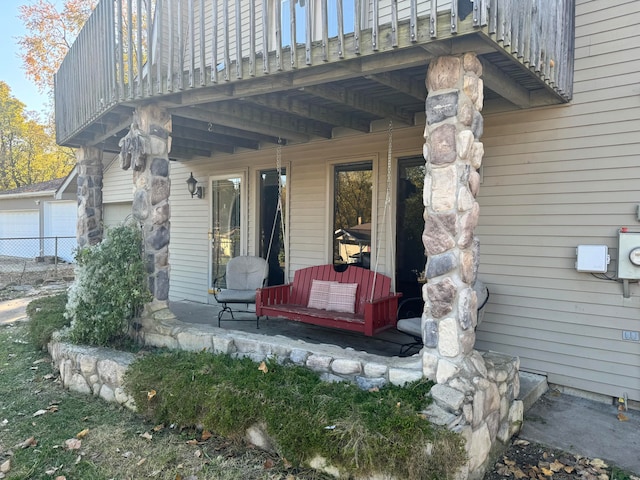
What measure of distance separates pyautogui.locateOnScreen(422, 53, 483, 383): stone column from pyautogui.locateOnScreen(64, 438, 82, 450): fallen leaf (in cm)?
234

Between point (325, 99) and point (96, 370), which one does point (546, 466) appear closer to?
point (325, 99)

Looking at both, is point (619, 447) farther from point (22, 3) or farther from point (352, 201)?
point (22, 3)

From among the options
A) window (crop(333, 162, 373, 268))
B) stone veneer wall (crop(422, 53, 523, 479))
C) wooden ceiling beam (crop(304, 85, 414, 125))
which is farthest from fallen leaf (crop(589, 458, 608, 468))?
wooden ceiling beam (crop(304, 85, 414, 125))

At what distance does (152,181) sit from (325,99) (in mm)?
1798

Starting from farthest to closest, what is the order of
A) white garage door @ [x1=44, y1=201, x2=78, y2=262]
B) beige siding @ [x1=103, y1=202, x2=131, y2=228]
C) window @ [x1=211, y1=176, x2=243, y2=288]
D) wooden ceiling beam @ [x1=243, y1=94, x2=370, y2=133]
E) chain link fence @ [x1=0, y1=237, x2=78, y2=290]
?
white garage door @ [x1=44, y1=201, x2=78, y2=262] < chain link fence @ [x1=0, y1=237, x2=78, y2=290] < beige siding @ [x1=103, y1=202, x2=131, y2=228] < window @ [x1=211, y1=176, x2=243, y2=288] < wooden ceiling beam @ [x1=243, y1=94, x2=370, y2=133]

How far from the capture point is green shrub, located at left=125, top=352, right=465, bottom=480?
2.19 metres

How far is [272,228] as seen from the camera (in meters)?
6.28

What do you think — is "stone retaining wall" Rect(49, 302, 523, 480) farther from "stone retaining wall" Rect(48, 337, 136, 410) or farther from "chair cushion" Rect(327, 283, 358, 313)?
"chair cushion" Rect(327, 283, 358, 313)

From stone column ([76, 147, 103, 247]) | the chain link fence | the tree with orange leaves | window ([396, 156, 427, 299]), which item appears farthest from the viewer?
the tree with orange leaves

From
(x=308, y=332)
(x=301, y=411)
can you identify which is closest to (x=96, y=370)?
(x=301, y=411)

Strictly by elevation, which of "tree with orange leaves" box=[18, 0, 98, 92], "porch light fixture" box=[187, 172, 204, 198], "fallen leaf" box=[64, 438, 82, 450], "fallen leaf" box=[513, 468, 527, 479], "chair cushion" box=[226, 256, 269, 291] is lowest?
"fallen leaf" box=[513, 468, 527, 479]

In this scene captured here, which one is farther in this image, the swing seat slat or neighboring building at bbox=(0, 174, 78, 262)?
neighboring building at bbox=(0, 174, 78, 262)

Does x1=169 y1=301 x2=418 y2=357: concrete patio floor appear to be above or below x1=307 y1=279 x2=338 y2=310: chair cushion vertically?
below

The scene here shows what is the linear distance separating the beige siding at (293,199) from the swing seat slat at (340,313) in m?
0.35
